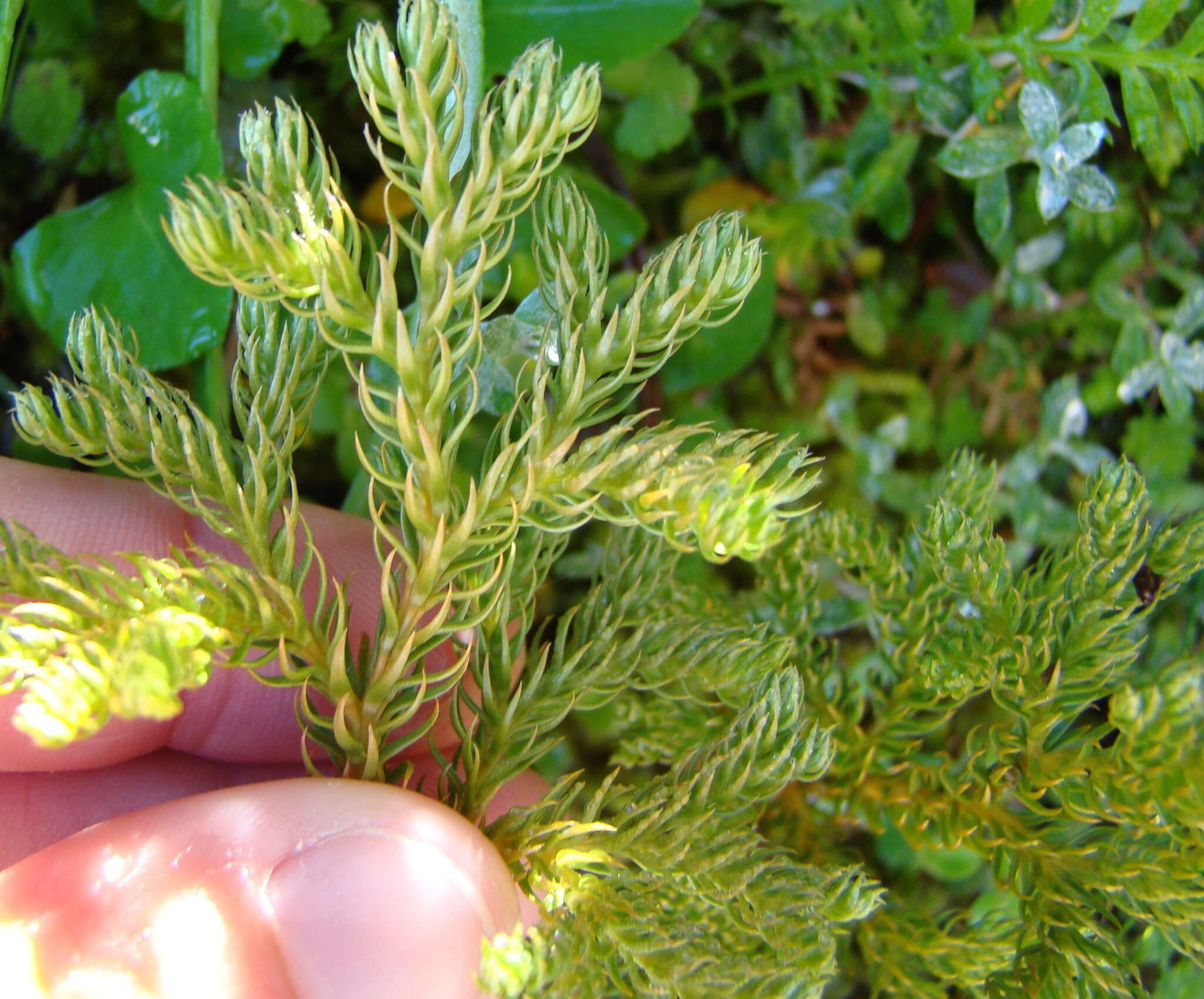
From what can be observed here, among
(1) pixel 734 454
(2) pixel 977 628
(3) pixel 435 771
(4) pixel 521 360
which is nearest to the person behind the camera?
(1) pixel 734 454

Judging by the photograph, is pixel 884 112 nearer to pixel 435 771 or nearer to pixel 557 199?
pixel 557 199

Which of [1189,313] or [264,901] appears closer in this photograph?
[264,901]

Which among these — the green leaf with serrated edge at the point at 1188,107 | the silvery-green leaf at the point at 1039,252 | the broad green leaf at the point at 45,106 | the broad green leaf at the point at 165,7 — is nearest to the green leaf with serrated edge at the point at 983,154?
the green leaf with serrated edge at the point at 1188,107

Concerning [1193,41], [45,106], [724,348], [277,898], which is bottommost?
[724,348]

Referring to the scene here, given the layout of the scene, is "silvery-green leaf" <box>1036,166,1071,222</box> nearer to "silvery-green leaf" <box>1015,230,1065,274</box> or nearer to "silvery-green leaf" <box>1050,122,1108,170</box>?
"silvery-green leaf" <box>1050,122,1108,170</box>

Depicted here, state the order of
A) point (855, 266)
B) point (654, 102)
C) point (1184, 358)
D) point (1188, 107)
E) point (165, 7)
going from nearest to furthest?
1. point (1188, 107)
2. point (165, 7)
3. point (654, 102)
4. point (1184, 358)
5. point (855, 266)

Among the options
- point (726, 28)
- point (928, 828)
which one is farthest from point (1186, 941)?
point (726, 28)

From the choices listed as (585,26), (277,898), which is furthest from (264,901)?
(585,26)

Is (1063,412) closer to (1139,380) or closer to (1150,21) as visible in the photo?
(1139,380)
